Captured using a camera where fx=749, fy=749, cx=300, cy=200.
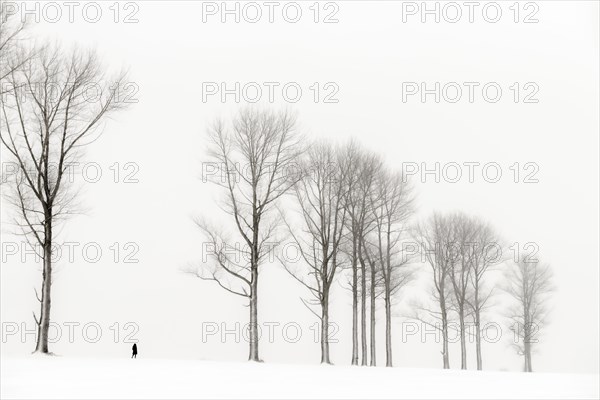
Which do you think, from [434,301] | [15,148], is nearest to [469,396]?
[15,148]

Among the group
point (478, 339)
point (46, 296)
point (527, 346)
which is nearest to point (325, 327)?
point (46, 296)

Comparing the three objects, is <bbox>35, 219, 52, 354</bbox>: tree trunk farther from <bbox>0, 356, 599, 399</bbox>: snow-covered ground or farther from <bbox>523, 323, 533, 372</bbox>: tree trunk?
<bbox>523, 323, 533, 372</bbox>: tree trunk

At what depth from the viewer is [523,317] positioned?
56656 mm

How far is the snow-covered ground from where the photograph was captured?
19.0 metres

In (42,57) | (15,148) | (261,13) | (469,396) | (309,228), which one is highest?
(261,13)

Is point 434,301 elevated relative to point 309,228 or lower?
lower

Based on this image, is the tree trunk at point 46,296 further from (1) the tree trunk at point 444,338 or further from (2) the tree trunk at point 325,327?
(1) the tree trunk at point 444,338

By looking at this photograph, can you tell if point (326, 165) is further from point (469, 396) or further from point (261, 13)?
point (469, 396)

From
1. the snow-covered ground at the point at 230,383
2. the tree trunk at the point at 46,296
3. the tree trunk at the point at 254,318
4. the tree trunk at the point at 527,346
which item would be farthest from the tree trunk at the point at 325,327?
the tree trunk at the point at 527,346

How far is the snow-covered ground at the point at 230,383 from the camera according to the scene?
18969mm

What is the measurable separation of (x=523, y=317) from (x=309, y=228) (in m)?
25.0

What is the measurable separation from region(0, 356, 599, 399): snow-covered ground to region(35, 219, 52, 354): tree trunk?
1.81m

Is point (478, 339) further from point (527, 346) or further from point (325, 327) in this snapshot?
point (325, 327)

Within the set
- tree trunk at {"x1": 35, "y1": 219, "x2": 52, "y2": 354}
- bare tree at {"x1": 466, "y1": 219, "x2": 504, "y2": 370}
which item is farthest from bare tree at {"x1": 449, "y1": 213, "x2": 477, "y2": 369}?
tree trunk at {"x1": 35, "y1": 219, "x2": 52, "y2": 354}
